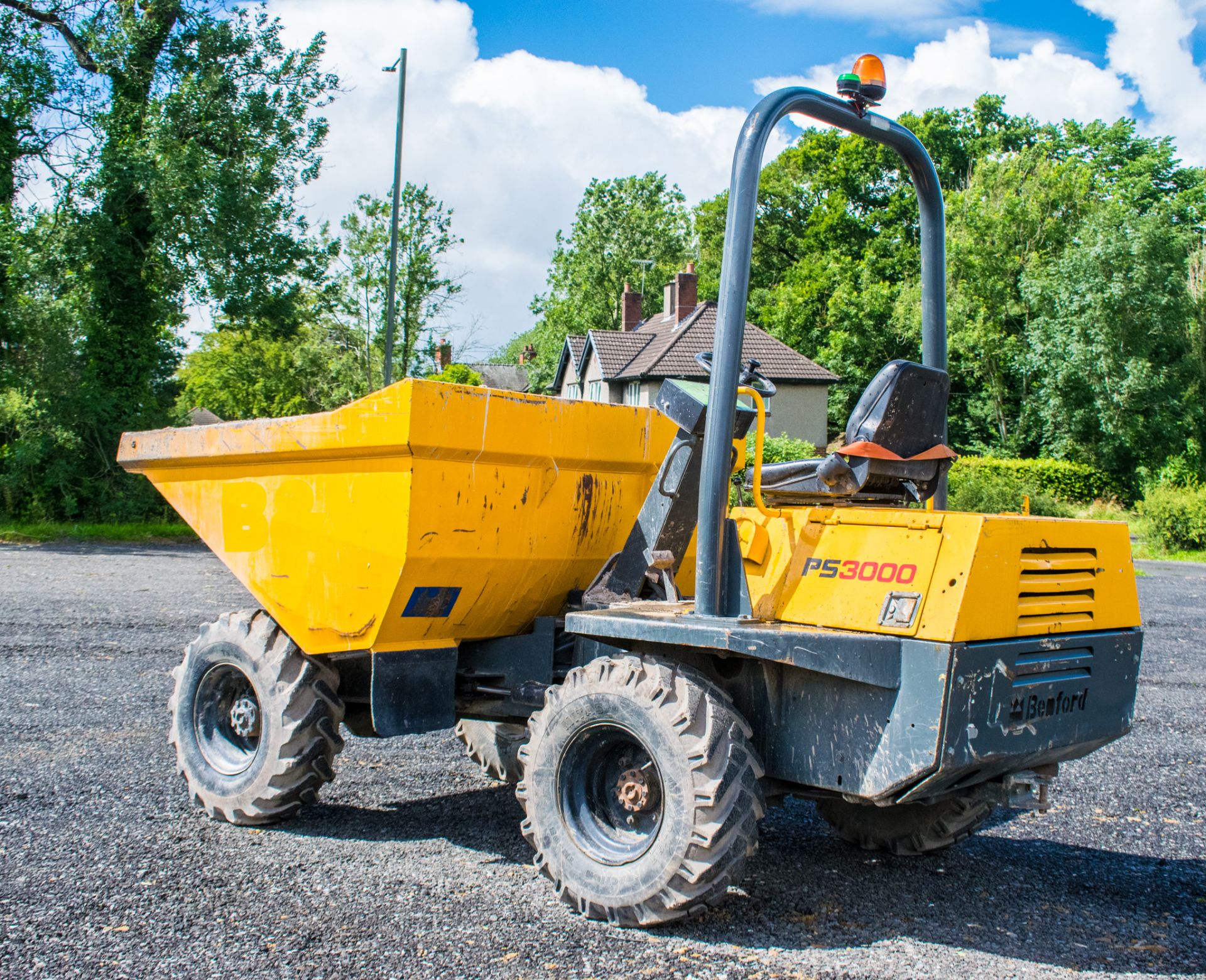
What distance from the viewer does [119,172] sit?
20.5 meters

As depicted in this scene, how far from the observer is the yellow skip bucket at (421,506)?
4234 millimetres

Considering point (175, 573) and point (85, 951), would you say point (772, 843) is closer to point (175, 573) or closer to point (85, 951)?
point (85, 951)

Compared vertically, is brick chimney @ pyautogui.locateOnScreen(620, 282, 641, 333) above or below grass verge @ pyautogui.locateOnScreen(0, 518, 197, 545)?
above

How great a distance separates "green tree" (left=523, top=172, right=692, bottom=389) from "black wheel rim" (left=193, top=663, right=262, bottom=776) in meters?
57.3

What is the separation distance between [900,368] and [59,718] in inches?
220

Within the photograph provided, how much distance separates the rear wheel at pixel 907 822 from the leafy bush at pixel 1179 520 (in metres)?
23.0

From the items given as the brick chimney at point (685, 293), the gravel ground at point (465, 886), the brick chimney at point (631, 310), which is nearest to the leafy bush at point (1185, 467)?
the brick chimney at point (685, 293)

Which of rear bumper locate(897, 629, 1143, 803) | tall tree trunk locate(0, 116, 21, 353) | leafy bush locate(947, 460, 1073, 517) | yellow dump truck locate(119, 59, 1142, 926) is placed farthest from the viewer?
leafy bush locate(947, 460, 1073, 517)

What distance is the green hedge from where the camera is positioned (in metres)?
30.2

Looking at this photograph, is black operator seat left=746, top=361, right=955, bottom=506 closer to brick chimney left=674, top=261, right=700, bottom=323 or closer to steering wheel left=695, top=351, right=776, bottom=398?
steering wheel left=695, top=351, right=776, bottom=398

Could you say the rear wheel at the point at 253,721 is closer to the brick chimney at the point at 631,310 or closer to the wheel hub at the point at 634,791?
the wheel hub at the point at 634,791

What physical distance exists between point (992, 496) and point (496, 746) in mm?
18351

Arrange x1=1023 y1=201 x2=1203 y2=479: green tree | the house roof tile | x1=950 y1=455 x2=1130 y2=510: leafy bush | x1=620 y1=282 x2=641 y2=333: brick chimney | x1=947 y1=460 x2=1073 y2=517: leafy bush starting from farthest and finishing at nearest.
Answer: x1=620 y1=282 x2=641 y2=333: brick chimney < the house roof tile < x1=1023 y1=201 x2=1203 y2=479: green tree < x1=950 y1=455 x2=1130 y2=510: leafy bush < x1=947 y1=460 x2=1073 y2=517: leafy bush

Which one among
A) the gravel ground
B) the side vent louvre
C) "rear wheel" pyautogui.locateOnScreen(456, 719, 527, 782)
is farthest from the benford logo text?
"rear wheel" pyautogui.locateOnScreen(456, 719, 527, 782)
